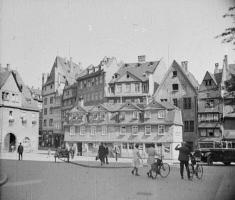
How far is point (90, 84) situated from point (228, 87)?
57.2ft

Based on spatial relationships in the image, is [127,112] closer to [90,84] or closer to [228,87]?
[90,84]

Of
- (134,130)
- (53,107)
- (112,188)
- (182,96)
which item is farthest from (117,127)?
(112,188)

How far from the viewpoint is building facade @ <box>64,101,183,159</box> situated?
18.7 meters

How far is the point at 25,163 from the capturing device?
15.0m

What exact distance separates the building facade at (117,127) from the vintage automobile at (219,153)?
71.3 inches

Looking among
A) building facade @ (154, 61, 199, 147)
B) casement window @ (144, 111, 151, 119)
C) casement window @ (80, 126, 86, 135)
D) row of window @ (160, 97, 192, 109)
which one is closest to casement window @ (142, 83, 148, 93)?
building facade @ (154, 61, 199, 147)

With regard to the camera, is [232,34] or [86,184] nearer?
[232,34]

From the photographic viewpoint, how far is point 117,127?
20.3m

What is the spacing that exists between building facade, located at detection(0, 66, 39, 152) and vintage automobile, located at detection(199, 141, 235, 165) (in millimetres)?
9192

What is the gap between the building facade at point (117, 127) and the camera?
1873cm

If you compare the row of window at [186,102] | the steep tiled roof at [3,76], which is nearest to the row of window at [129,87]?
the row of window at [186,102]

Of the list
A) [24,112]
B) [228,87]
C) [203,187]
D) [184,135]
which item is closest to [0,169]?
[203,187]

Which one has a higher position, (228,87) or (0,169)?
(228,87)

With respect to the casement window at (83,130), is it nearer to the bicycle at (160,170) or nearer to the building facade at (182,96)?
the bicycle at (160,170)
